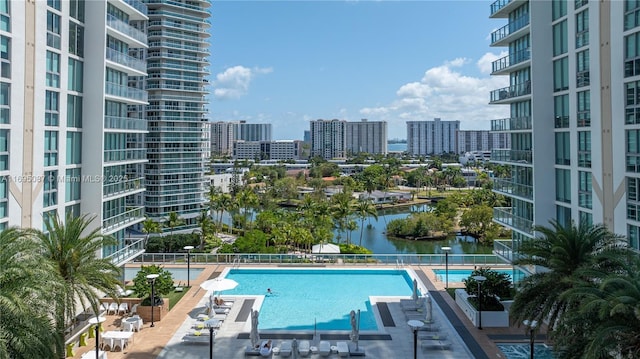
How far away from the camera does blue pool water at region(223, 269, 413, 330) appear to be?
21.3 meters

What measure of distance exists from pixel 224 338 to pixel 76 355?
206 inches

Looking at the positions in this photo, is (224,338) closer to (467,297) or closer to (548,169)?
(467,297)

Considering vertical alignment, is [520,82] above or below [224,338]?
above

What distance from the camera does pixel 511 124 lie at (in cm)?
2416

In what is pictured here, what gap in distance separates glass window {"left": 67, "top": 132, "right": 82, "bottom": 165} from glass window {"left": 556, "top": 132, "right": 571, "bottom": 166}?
2177 centimetres

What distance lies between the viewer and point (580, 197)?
1928 cm

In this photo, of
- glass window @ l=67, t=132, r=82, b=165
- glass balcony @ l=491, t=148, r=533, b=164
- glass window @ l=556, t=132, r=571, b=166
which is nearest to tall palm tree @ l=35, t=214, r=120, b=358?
glass window @ l=67, t=132, r=82, b=165

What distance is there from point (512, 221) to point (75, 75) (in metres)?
22.0

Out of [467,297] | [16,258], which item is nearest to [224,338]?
[16,258]

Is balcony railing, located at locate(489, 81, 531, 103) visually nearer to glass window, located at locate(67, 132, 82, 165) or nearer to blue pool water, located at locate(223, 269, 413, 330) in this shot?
blue pool water, located at locate(223, 269, 413, 330)

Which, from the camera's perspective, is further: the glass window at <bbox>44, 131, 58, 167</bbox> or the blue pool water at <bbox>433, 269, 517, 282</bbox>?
the blue pool water at <bbox>433, 269, 517, 282</bbox>

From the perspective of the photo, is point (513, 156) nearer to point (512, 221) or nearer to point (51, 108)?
point (512, 221)

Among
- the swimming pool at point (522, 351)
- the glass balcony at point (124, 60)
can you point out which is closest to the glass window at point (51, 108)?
the glass balcony at point (124, 60)

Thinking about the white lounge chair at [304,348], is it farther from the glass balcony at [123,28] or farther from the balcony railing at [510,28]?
the balcony railing at [510,28]
